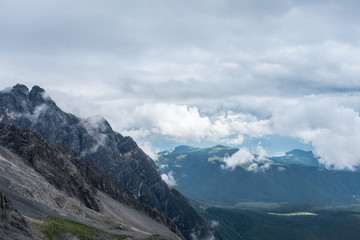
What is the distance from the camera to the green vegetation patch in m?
160

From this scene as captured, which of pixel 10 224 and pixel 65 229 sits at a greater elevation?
pixel 10 224

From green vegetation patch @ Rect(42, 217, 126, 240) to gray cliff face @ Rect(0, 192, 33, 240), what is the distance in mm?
17867

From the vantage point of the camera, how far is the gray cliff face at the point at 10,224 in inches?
4983

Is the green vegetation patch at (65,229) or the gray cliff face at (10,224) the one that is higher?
the gray cliff face at (10,224)

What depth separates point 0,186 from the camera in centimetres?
19712

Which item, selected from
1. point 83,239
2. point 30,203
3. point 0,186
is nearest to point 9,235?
point 83,239

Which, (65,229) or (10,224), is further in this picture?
(65,229)

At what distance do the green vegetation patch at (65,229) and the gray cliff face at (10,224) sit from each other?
17867 millimetres

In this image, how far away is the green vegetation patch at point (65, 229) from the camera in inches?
6289

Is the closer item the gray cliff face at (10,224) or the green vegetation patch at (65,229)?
the gray cliff face at (10,224)

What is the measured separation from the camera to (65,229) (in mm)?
171750

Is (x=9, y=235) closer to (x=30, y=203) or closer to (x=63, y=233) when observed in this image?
(x=63, y=233)

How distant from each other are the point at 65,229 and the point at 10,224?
139 ft

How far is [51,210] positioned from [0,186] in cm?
3241
